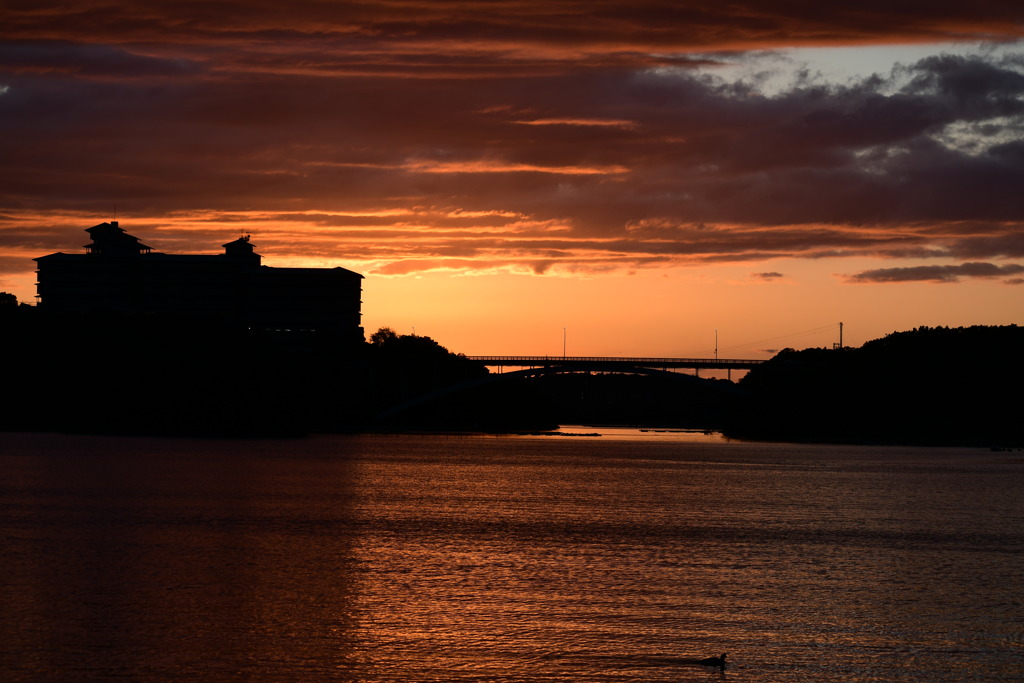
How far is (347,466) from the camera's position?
9400 centimetres

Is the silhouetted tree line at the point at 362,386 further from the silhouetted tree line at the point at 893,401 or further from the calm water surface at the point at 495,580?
the calm water surface at the point at 495,580

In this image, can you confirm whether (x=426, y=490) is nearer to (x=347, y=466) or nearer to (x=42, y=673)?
(x=347, y=466)

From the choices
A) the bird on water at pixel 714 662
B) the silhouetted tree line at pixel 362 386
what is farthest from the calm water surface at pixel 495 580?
the silhouetted tree line at pixel 362 386

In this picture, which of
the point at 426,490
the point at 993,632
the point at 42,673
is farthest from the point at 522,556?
the point at 426,490

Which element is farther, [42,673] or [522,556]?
[522,556]

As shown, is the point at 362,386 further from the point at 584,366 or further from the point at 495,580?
the point at 495,580

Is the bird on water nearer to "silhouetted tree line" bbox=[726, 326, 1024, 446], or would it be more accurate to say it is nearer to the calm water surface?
the calm water surface

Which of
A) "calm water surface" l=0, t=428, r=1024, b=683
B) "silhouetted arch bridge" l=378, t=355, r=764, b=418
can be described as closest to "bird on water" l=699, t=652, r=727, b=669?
"calm water surface" l=0, t=428, r=1024, b=683

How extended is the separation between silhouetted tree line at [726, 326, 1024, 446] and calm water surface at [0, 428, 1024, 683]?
85.0 metres

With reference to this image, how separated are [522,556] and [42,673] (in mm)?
20859

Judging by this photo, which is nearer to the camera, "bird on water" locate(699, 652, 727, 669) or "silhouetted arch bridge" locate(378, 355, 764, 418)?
"bird on water" locate(699, 652, 727, 669)

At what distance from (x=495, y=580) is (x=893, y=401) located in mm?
140302

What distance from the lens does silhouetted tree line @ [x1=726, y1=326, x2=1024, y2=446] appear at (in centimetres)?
16312

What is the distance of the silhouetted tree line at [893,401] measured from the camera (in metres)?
163
